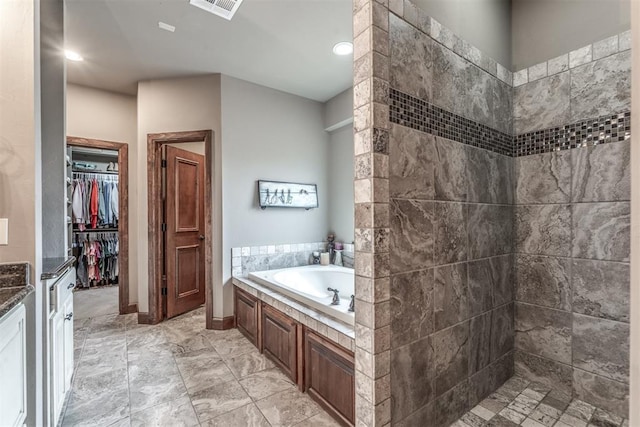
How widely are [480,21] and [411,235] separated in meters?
1.43

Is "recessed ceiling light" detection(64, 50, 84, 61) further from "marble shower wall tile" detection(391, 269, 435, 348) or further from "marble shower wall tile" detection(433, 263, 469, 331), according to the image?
"marble shower wall tile" detection(433, 263, 469, 331)

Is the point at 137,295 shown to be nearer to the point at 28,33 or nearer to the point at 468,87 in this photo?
the point at 28,33

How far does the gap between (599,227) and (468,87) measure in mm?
1072

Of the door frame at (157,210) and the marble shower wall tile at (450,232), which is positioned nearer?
the marble shower wall tile at (450,232)

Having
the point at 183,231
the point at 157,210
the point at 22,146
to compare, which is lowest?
the point at 183,231

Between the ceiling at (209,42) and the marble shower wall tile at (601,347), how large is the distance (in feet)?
8.34

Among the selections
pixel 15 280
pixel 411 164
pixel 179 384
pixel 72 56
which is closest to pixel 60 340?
pixel 15 280

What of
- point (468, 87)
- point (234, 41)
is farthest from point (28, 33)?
point (468, 87)

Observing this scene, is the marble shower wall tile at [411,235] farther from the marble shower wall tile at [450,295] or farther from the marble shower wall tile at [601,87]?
the marble shower wall tile at [601,87]

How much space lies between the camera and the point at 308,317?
195 centimetres

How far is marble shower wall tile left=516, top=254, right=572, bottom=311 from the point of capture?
71.0 inches

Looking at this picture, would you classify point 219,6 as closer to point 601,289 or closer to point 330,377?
point 330,377

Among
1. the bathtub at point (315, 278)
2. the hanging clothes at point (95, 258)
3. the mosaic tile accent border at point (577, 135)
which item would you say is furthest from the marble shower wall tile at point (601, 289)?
the hanging clothes at point (95, 258)

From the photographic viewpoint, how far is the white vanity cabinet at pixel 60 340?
1.53 m
